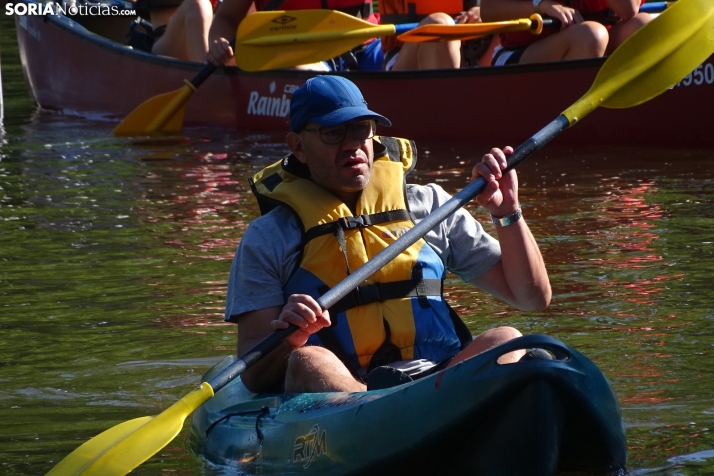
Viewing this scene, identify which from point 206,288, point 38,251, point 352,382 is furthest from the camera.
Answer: point 38,251

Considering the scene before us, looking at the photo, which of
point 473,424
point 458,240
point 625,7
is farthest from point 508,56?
point 473,424

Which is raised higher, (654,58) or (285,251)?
(654,58)

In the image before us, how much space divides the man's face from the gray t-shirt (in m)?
0.15

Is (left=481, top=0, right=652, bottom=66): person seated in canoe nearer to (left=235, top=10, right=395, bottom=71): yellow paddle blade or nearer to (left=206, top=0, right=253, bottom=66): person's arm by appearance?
(left=235, top=10, right=395, bottom=71): yellow paddle blade

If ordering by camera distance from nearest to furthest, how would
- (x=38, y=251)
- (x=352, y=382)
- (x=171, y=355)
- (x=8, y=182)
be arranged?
(x=352, y=382), (x=171, y=355), (x=38, y=251), (x=8, y=182)

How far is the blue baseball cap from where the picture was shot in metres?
3.65

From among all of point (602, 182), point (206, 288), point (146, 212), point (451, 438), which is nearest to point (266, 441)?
point (451, 438)

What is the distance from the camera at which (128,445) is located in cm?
344

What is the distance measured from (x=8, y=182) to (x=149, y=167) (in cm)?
90

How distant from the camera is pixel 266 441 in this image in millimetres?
3455

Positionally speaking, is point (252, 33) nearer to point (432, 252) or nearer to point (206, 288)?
point (206, 288)

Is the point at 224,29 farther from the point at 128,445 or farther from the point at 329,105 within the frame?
the point at 128,445

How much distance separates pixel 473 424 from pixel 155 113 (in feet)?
23.7

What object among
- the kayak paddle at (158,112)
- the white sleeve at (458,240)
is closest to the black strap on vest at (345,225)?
the white sleeve at (458,240)
